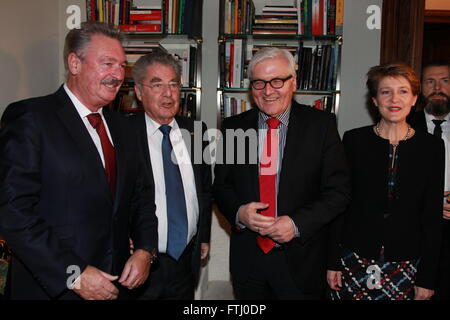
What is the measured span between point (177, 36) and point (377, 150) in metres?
2.26

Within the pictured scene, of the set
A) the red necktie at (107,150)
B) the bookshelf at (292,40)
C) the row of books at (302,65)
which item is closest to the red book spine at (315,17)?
the bookshelf at (292,40)

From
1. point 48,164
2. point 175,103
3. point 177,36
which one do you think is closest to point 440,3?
point 177,36

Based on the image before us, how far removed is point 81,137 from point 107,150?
0.48 feet

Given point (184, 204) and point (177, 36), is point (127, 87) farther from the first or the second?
point (184, 204)

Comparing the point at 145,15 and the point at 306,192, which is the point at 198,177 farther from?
the point at 145,15

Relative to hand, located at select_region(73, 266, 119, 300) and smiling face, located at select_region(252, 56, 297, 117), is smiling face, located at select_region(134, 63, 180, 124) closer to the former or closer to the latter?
smiling face, located at select_region(252, 56, 297, 117)

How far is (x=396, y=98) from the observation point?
1.98 metres

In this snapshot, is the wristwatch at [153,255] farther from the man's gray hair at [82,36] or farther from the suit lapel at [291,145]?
the man's gray hair at [82,36]

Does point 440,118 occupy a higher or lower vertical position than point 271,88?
lower

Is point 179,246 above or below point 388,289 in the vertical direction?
above

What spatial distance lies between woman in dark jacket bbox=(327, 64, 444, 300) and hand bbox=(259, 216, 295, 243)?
34 centimetres

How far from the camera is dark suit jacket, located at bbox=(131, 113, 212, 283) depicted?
2.16 m

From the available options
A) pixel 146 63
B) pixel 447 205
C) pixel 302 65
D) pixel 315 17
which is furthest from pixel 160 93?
pixel 315 17
